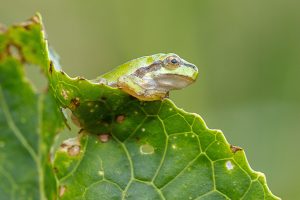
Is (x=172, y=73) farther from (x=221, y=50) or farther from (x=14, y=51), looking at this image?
(x=221, y=50)

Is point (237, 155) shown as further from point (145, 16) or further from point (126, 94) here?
point (145, 16)

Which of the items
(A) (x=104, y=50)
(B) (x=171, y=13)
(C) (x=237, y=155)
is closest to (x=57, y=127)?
(C) (x=237, y=155)

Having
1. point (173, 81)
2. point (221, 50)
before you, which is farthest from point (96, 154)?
point (221, 50)

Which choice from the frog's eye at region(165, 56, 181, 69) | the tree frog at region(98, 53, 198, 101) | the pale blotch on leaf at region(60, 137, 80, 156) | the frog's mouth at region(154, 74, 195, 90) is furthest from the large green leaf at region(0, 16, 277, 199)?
the frog's eye at region(165, 56, 181, 69)

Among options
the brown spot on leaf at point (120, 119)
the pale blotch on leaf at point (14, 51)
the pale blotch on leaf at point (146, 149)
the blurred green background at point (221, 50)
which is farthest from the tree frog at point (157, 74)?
the blurred green background at point (221, 50)

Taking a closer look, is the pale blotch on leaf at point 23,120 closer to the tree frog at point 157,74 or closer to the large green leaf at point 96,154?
the large green leaf at point 96,154

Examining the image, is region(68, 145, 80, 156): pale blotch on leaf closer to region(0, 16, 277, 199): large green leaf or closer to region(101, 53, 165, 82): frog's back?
region(0, 16, 277, 199): large green leaf
